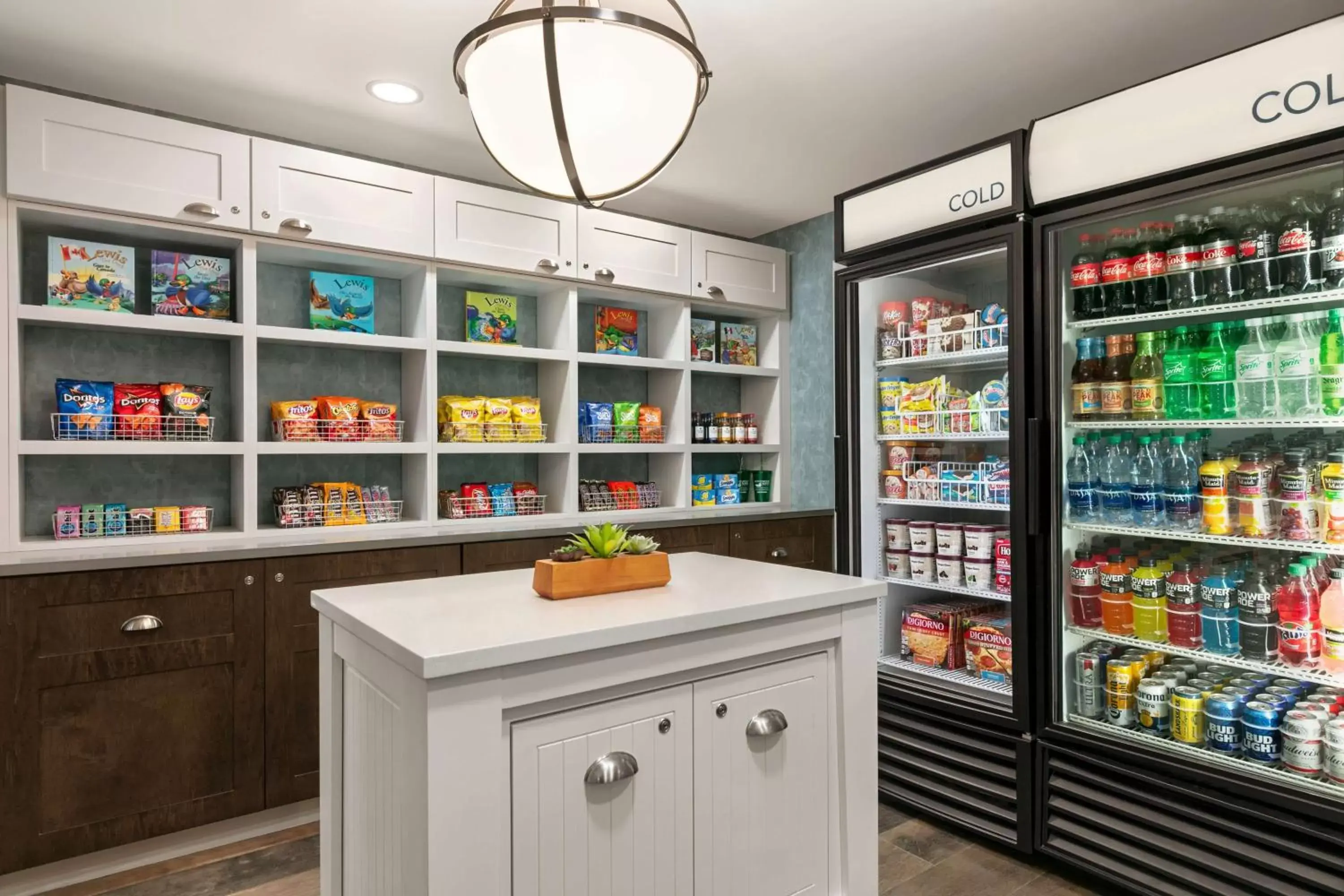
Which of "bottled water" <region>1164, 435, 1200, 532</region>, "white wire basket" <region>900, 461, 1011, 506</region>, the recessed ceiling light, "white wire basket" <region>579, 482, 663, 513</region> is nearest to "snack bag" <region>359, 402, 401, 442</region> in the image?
"white wire basket" <region>579, 482, 663, 513</region>

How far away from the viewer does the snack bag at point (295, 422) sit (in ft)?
10.3

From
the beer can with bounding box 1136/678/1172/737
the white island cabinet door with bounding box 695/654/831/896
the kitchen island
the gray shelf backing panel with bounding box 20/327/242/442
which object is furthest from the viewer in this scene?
the gray shelf backing panel with bounding box 20/327/242/442

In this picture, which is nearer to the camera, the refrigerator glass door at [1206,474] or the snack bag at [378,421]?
the refrigerator glass door at [1206,474]

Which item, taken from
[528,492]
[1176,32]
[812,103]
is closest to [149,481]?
[528,492]

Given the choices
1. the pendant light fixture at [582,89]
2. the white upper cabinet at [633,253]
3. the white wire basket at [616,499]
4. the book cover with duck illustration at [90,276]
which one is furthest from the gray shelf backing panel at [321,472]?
the pendant light fixture at [582,89]

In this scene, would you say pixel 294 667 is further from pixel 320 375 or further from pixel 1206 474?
pixel 1206 474

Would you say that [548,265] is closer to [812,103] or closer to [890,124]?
[812,103]

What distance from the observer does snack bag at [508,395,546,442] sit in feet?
12.0

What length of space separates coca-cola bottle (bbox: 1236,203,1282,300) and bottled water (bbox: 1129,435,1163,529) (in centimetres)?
53

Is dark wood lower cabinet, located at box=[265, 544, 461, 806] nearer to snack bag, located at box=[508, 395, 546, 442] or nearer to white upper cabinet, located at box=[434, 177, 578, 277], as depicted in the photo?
snack bag, located at box=[508, 395, 546, 442]

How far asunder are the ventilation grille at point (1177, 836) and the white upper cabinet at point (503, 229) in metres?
2.76

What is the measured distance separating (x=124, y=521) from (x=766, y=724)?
2494 millimetres

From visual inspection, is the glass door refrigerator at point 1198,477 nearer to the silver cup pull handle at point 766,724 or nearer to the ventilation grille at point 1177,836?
the ventilation grille at point 1177,836

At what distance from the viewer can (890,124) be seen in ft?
10.5
